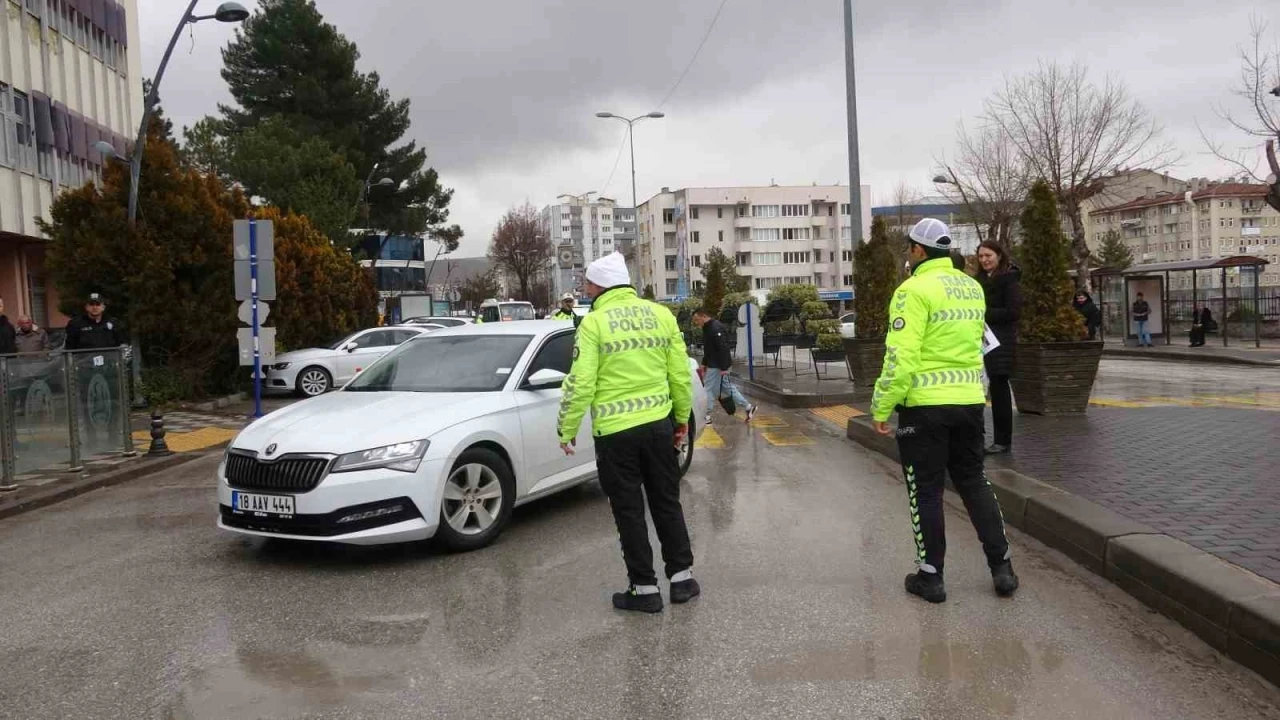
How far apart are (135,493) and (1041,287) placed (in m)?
9.84

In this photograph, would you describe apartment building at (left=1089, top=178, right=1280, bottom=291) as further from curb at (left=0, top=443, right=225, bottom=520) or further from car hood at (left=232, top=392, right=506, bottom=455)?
car hood at (left=232, top=392, right=506, bottom=455)

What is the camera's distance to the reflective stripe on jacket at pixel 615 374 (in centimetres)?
487

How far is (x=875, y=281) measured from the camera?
628 inches

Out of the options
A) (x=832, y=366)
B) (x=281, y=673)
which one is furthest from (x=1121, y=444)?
(x=832, y=366)

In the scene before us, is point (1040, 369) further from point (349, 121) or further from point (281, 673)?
point (349, 121)

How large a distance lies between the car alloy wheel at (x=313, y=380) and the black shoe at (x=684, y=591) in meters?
16.8

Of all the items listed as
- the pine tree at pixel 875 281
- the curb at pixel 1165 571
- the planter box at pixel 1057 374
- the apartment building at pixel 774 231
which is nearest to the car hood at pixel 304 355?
the pine tree at pixel 875 281

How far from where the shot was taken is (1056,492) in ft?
21.6

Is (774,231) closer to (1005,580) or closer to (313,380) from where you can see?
(313,380)

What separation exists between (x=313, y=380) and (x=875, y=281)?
11689mm

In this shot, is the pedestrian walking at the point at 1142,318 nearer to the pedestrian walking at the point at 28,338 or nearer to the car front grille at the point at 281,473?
the pedestrian walking at the point at 28,338

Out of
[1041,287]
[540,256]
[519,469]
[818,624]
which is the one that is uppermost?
[540,256]

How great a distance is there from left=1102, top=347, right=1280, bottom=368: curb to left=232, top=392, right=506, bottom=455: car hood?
707 inches

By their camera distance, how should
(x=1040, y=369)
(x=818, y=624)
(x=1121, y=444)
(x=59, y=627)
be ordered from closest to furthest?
(x=818, y=624) → (x=59, y=627) → (x=1121, y=444) → (x=1040, y=369)
